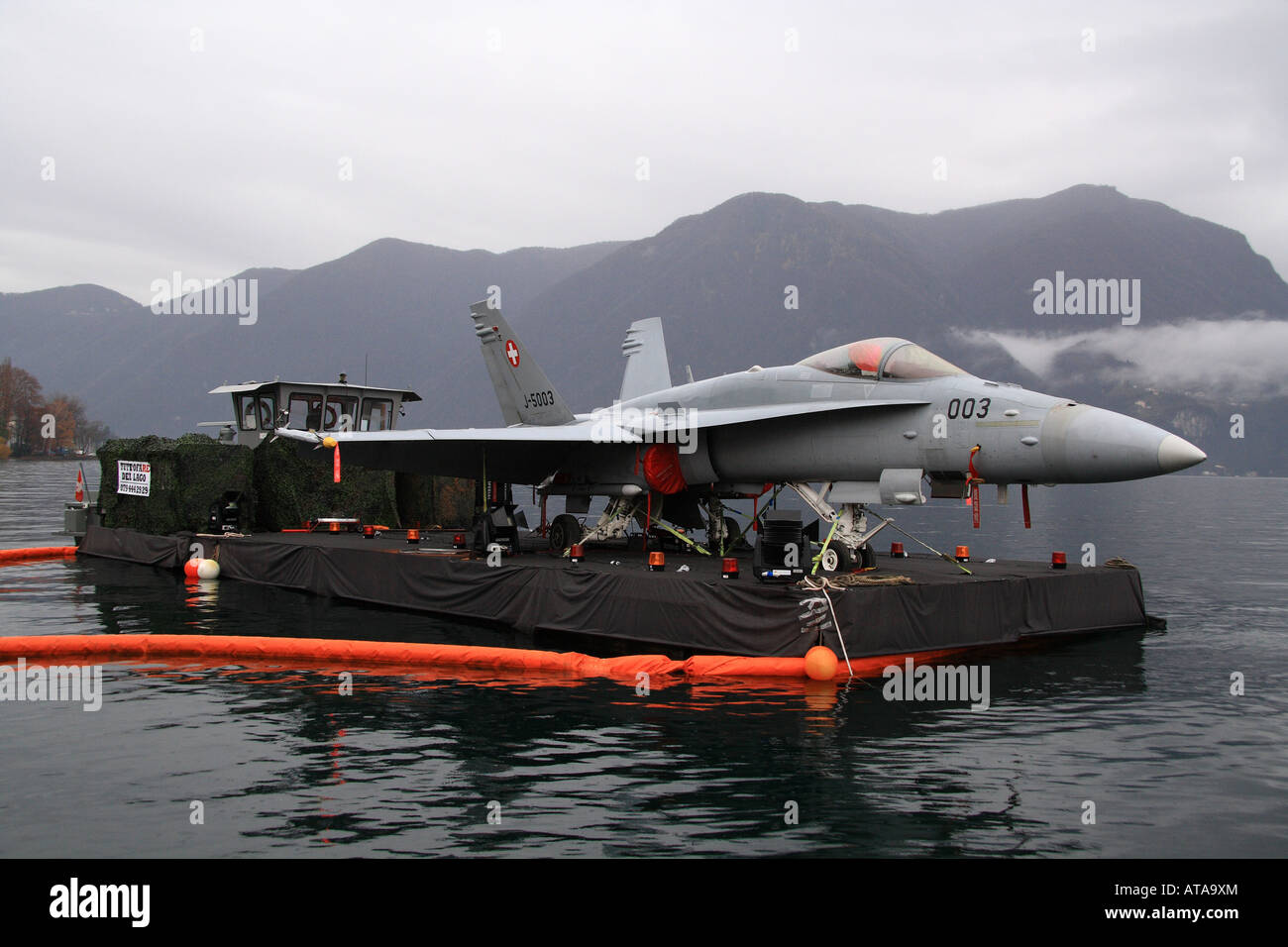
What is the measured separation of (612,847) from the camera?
260 inches

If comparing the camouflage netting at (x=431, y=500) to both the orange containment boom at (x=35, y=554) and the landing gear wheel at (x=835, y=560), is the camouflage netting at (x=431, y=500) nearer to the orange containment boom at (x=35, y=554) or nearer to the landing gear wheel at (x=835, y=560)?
the orange containment boom at (x=35, y=554)

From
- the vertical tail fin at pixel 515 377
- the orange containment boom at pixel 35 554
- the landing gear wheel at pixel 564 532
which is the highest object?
the vertical tail fin at pixel 515 377

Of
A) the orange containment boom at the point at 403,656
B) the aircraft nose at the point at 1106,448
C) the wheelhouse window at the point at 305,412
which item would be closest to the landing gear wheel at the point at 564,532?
the orange containment boom at the point at 403,656

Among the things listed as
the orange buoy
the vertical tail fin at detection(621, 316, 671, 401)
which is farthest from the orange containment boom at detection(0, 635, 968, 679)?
the vertical tail fin at detection(621, 316, 671, 401)

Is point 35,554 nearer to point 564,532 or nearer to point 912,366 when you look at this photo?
point 564,532

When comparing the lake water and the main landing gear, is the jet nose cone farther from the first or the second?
the main landing gear

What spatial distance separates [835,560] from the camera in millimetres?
14094

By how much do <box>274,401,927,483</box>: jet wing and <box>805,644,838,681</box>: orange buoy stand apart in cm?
385

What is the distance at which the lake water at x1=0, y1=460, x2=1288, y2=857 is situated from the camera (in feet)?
22.5

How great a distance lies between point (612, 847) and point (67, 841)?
150 inches

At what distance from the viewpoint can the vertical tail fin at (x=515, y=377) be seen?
2125cm

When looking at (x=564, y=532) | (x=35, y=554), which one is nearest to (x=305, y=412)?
(x=35, y=554)
